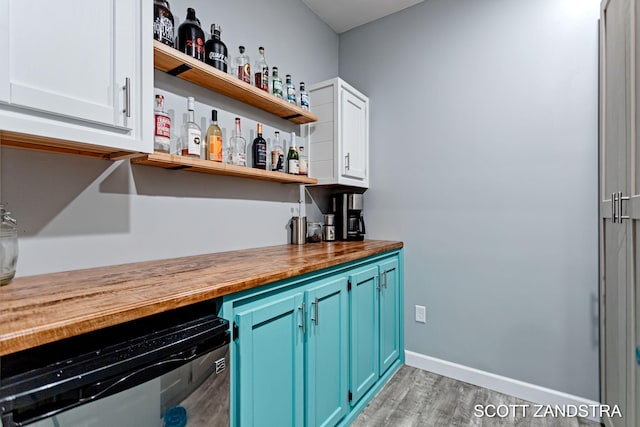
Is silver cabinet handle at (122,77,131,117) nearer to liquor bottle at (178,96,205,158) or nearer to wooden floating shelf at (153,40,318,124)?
wooden floating shelf at (153,40,318,124)

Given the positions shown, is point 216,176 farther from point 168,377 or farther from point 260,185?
point 168,377

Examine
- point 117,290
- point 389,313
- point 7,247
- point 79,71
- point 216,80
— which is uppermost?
point 216,80

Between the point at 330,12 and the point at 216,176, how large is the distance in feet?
5.79

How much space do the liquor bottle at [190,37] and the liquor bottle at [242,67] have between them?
297 mm

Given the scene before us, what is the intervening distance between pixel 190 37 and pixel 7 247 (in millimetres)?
1126

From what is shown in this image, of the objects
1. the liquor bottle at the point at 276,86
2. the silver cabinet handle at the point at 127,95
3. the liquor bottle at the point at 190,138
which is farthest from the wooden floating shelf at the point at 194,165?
the liquor bottle at the point at 276,86

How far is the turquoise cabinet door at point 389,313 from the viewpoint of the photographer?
216 centimetres

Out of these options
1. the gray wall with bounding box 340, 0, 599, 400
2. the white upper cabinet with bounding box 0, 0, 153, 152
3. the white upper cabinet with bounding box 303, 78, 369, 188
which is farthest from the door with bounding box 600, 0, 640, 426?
the white upper cabinet with bounding box 0, 0, 153, 152

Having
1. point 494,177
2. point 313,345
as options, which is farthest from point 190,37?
point 494,177

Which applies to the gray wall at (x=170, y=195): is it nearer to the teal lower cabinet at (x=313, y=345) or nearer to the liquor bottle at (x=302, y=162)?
the liquor bottle at (x=302, y=162)

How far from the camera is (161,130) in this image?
140cm

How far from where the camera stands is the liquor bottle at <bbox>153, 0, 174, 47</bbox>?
1358 millimetres

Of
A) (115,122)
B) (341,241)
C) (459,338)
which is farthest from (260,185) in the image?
(459,338)

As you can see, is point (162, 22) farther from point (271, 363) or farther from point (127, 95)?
point (271, 363)
